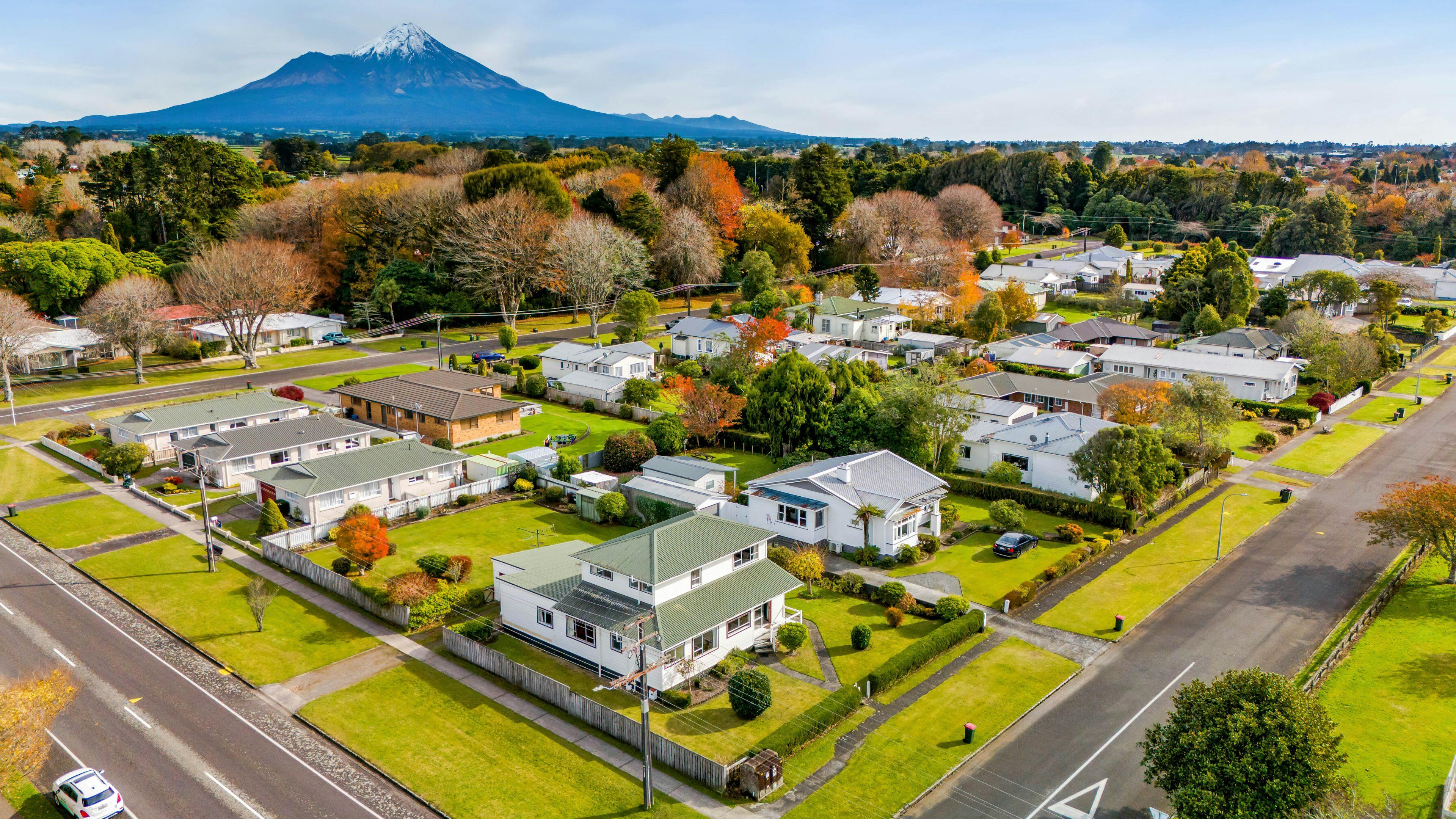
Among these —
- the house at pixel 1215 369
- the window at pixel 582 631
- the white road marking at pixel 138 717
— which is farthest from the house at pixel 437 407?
the house at pixel 1215 369

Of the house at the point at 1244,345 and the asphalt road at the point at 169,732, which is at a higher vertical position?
the house at the point at 1244,345

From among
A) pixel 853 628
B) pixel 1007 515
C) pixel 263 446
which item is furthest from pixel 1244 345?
pixel 263 446

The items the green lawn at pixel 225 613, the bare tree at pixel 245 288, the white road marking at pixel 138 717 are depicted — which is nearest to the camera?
the white road marking at pixel 138 717

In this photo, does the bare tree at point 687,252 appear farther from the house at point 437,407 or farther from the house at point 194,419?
the house at point 194,419

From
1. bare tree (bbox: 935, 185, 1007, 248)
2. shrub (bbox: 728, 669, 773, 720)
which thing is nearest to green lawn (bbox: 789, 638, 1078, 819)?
shrub (bbox: 728, 669, 773, 720)

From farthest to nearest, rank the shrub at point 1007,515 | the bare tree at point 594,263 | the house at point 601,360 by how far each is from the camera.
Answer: the bare tree at point 594,263 → the house at point 601,360 → the shrub at point 1007,515

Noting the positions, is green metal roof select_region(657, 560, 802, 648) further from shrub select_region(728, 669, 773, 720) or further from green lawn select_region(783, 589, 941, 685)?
shrub select_region(728, 669, 773, 720)
